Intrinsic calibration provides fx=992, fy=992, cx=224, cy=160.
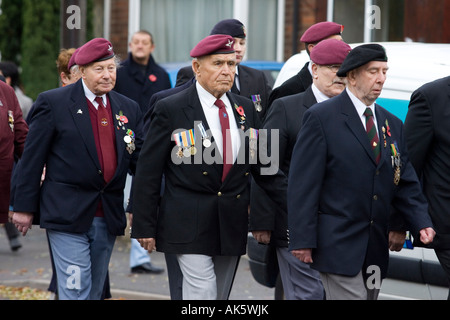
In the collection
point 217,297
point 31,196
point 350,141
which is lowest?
point 217,297

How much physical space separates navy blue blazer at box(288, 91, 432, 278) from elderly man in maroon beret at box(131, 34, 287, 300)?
634 mm

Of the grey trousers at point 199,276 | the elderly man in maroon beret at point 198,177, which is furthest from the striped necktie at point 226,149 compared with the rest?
the grey trousers at point 199,276

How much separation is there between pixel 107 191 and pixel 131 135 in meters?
0.44

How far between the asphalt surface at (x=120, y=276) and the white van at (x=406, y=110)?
1.60 metres

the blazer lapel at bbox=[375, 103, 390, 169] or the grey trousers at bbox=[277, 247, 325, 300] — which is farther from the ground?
the blazer lapel at bbox=[375, 103, 390, 169]

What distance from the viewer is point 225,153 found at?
6000 millimetres

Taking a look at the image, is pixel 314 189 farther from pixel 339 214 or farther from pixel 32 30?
pixel 32 30

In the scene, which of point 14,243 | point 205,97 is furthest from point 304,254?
point 14,243

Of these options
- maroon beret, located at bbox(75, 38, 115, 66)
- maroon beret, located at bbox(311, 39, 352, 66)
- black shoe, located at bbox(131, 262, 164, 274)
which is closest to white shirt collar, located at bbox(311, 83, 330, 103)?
maroon beret, located at bbox(311, 39, 352, 66)

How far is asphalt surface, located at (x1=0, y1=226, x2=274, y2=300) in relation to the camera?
29.3ft

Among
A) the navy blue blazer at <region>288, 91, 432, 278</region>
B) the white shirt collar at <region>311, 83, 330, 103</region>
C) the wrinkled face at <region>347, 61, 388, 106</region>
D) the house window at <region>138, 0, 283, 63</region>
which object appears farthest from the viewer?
the house window at <region>138, 0, 283, 63</region>

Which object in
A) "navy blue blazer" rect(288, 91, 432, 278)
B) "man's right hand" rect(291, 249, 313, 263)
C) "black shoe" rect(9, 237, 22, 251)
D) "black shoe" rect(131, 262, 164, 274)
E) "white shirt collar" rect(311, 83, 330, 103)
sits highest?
"white shirt collar" rect(311, 83, 330, 103)

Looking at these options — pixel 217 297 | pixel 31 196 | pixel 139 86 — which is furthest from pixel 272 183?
pixel 139 86

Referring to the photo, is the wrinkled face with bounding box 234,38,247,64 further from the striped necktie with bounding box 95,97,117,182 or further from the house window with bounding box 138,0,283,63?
the house window with bounding box 138,0,283,63
